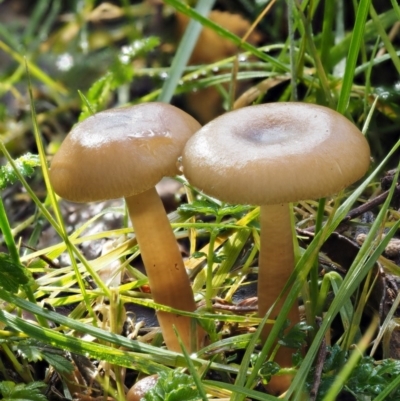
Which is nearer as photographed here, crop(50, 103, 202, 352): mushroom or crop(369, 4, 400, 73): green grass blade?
crop(50, 103, 202, 352): mushroom

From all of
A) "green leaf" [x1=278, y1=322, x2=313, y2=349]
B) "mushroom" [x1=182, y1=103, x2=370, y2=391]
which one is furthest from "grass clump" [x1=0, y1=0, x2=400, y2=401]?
"mushroom" [x1=182, y1=103, x2=370, y2=391]

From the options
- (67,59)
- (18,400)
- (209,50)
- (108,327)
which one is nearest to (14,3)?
(67,59)

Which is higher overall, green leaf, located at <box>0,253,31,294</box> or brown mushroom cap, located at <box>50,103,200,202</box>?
brown mushroom cap, located at <box>50,103,200,202</box>

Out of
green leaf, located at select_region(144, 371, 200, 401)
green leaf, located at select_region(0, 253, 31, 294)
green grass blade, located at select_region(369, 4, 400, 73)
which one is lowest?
green leaf, located at select_region(144, 371, 200, 401)

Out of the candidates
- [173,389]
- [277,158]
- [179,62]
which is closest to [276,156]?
[277,158]

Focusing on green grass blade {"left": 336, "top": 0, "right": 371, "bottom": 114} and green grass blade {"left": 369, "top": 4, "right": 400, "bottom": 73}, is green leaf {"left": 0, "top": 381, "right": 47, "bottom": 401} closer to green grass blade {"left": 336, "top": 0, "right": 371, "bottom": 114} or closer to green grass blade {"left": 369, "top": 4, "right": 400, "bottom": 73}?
green grass blade {"left": 336, "top": 0, "right": 371, "bottom": 114}

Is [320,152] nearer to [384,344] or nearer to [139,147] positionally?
[139,147]

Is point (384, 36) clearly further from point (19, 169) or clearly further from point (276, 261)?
point (19, 169)

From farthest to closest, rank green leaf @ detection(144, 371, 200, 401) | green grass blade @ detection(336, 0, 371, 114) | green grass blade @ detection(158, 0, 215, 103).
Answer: green grass blade @ detection(158, 0, 215, 103)
green grass blade @ detection(336, 0, 371, 114)
green leaf @ detection(144, 371, 200, 401)
